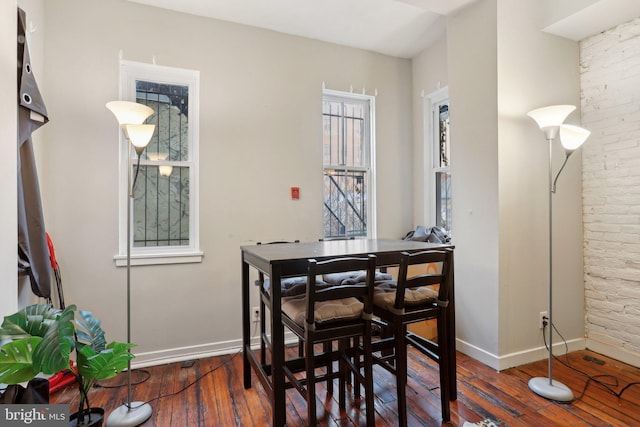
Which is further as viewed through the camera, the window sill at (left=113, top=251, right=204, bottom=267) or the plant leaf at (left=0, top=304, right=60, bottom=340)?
the window sill at (left=113, top=251, right=204, bottom=267)

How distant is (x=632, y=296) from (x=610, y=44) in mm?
2077

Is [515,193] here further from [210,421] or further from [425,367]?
[210,421]

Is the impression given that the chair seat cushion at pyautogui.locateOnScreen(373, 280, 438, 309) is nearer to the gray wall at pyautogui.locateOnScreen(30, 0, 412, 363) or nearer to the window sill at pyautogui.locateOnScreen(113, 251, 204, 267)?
the gray wall at pyautogui.locateOnScreen(30, 0, 412, 363)

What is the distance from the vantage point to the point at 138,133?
2.00 metres

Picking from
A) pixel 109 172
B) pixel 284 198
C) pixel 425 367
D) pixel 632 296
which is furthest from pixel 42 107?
pixel 632 296

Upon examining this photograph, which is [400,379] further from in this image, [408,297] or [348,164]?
[348,164]

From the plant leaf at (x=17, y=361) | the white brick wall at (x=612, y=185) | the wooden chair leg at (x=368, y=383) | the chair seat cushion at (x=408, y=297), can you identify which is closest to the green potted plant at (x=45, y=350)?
the plant leaf at (x=17, y=361)

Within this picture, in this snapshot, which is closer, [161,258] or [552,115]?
[552,115]

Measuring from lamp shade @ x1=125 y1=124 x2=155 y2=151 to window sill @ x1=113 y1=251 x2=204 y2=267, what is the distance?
108 centimetres

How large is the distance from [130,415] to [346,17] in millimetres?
3485

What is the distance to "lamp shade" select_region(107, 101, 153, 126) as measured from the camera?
6.40 ft

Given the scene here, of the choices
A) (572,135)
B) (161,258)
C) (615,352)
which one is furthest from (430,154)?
(161,258)

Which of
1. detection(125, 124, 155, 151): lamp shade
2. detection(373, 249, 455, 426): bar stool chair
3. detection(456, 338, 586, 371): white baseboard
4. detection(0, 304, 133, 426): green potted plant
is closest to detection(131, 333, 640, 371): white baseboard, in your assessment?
detection(456, 338, 586, 371): white baseboard

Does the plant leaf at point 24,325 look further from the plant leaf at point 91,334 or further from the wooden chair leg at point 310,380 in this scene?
the wooden chair leg at point 310,380
